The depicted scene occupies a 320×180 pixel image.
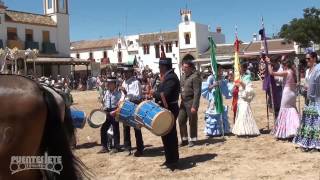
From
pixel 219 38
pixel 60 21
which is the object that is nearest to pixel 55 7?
pixel 60 21

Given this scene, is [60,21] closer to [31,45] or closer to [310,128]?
[31,45]

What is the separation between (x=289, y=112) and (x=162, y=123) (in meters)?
3.10

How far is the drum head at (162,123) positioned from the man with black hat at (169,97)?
339mm

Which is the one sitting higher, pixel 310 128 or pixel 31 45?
pixel 31 45

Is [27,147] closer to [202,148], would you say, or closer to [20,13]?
[202,148]

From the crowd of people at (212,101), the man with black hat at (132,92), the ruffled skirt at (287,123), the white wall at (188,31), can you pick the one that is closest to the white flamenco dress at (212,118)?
the crowd of people at (212,101)

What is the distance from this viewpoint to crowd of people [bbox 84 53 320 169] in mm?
8084

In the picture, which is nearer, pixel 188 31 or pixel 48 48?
pixel 48 48

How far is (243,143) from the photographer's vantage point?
31.8 ft

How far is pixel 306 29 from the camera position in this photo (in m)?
55.8

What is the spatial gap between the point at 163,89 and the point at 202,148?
200 centimetres

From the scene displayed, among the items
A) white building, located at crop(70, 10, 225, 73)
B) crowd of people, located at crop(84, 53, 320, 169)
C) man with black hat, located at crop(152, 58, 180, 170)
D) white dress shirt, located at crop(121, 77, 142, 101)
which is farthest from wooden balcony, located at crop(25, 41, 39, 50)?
man with black hat, located at crop(152, 58, 180, 170)

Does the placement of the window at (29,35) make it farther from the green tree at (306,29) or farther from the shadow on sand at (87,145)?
the shadow on sand at (87,145)

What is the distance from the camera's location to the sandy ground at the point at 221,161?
715 cm
